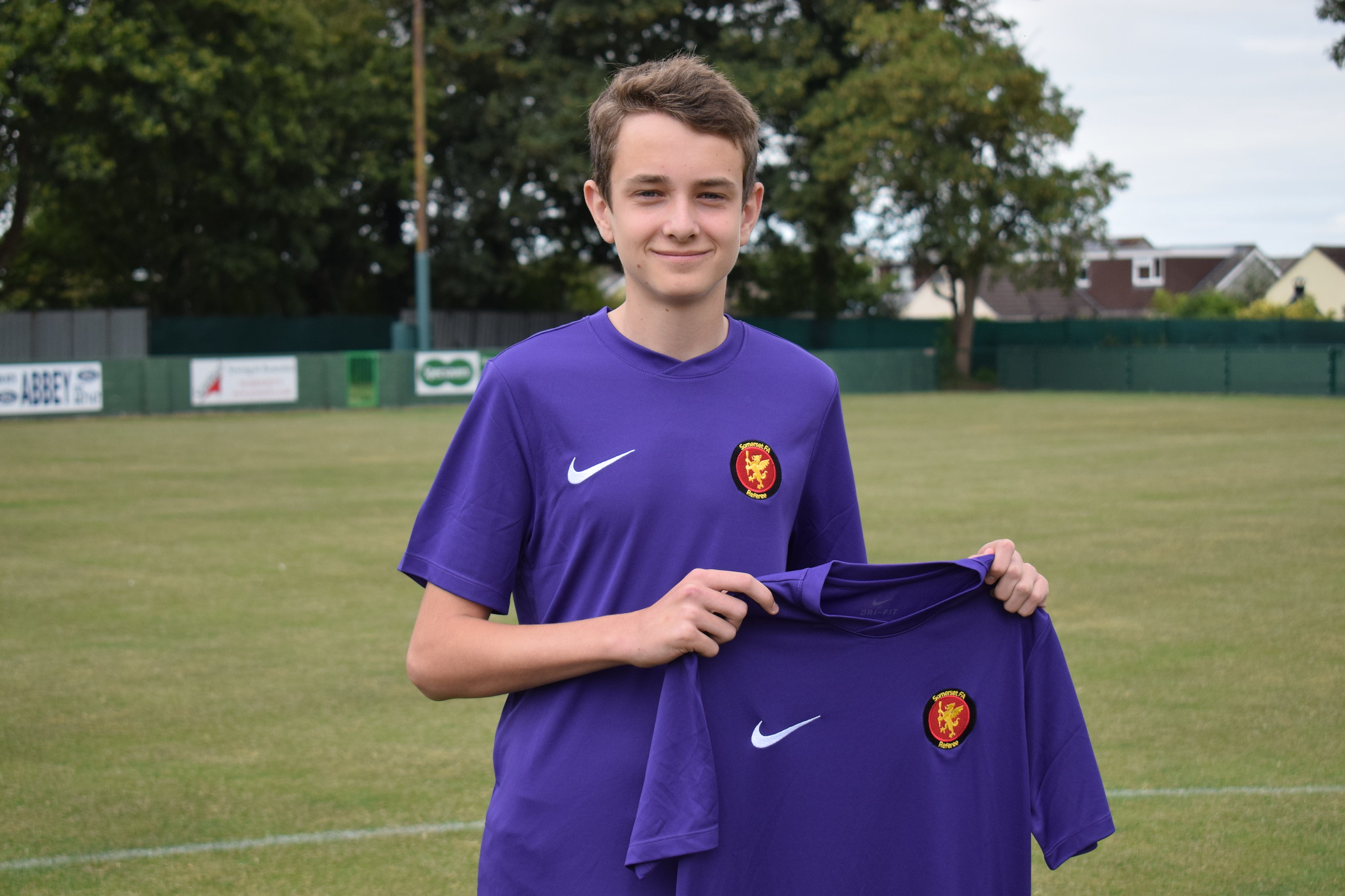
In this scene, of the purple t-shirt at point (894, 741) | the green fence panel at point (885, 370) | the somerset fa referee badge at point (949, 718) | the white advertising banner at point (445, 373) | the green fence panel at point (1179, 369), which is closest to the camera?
the purple t-shirt at point (894, 741)

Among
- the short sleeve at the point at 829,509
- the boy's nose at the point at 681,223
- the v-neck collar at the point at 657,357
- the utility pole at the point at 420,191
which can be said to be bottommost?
the short sleeve at the point at 829,509

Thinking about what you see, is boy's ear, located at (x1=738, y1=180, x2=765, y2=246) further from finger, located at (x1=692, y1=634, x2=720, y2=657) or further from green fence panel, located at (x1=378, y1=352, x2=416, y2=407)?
green fence panel, located at (x1=378, y1=352, x2=416, y2=407)

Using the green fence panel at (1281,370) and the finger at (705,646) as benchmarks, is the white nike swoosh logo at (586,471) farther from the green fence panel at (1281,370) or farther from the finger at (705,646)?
the green fence panel at (1281,370)

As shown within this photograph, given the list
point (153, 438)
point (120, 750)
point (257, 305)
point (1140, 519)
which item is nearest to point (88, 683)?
point (120, 750)

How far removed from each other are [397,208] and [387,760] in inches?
1737

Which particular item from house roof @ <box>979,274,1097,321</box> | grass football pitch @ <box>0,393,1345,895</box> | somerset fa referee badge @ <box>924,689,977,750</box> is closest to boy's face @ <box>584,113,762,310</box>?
somerset fa referee badge @ <box>924,689,977,750</box>

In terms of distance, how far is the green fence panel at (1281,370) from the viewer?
128 feet

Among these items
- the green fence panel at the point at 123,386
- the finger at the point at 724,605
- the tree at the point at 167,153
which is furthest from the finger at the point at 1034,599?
the tree at the point at 167,153

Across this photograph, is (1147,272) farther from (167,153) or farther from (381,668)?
(381,668)

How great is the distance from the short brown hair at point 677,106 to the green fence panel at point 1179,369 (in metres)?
43.1

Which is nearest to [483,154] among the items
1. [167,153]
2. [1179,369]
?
[167,153]

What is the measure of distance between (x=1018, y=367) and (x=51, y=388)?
3198 cm

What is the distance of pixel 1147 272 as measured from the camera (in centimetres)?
8194

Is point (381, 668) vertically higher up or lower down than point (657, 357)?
lower down
